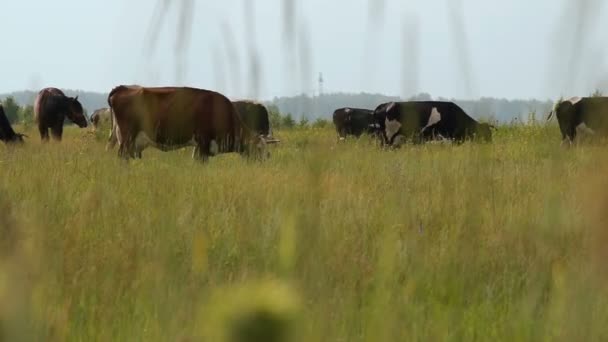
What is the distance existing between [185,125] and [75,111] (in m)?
8.22

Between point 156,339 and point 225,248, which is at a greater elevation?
point 156,339

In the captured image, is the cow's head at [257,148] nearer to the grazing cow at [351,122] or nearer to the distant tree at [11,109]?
the grazing cow at [351,122]

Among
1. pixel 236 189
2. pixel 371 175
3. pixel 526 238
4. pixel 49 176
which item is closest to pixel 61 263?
pixel 526 238

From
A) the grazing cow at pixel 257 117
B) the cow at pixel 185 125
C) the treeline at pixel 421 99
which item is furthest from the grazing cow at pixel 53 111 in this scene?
the treeline at pixel 421 99

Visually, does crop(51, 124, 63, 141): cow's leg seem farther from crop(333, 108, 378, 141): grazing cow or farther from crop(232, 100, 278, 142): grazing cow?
crop(333, 108, 378, 141): grazing cow

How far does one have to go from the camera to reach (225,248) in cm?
292

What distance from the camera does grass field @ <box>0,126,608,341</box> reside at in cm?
100

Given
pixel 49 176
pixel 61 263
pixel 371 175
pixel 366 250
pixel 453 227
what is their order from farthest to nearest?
pixel 371 175
pixel 49 176
pixel 453 227
pixel 366 250
pixel 61 263

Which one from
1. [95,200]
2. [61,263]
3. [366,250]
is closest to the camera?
[61,263]

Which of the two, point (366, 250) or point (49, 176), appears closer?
point (366, 250)

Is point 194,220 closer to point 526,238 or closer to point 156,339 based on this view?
point 526,238

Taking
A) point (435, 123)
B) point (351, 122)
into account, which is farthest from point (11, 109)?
point (435, 123)

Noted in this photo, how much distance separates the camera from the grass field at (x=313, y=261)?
100 cm

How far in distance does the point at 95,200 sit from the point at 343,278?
4.75 feet
